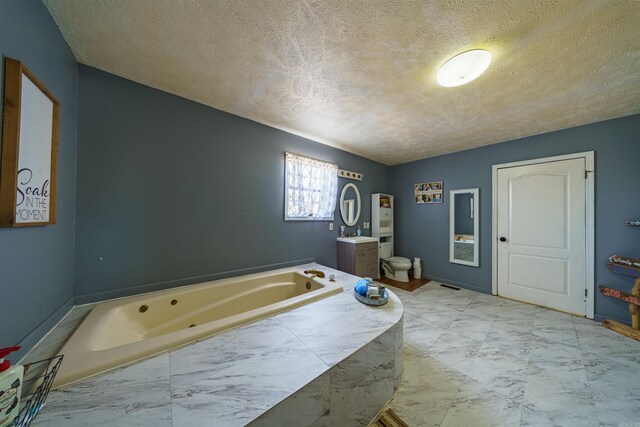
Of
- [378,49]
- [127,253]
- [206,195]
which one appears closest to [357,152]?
[378,49]

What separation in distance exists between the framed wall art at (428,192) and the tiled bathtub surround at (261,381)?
9.27 feet

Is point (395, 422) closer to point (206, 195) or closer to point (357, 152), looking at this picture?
point (206, 195)

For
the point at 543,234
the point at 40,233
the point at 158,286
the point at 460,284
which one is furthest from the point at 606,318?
the point at 40,233

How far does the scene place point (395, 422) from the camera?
1.13 meters

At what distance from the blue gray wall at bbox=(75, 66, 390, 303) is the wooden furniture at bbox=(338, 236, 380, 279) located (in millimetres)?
891

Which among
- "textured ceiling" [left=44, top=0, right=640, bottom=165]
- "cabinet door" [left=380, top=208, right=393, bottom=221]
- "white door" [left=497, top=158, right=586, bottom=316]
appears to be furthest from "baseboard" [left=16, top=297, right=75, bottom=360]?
"white door" [left=497, top=158, right=586, bottom=316]

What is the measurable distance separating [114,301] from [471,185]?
4405 millimetres

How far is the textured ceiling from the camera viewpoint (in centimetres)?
105

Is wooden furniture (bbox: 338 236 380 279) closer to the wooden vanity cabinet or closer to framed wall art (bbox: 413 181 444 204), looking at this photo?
the wooden vanity cabinet

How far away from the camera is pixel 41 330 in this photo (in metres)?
1.04

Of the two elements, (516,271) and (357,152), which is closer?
(516,271)

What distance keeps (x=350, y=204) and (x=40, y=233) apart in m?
3.03

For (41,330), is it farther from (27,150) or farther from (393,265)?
(393,265)

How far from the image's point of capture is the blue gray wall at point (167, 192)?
149cm
